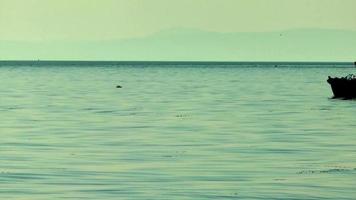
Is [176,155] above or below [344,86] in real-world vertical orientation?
above

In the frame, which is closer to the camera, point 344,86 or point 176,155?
point 176,155

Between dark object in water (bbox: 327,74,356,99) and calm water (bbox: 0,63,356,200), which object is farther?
dark object in water (bbox: 327,74,356,99)

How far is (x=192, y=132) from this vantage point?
46.9m

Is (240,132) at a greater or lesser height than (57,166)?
lesser

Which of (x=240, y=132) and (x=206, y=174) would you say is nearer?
(x=206, y=174)

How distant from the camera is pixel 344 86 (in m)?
86.0

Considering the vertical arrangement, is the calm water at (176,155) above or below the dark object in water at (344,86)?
above

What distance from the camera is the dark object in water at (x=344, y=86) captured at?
278 feet

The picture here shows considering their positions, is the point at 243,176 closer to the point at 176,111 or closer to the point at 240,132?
the point at 240,132

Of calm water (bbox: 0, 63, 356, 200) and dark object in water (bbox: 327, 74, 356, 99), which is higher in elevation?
calm water (bbox: 0, 63, 356, 200)

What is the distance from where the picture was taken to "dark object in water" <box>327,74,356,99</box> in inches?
3332

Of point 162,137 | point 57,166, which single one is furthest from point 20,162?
point 162,137

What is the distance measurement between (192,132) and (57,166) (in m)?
15.3

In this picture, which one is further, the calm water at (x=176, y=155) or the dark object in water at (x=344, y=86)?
the dark object in water at (x=344, y=86)
